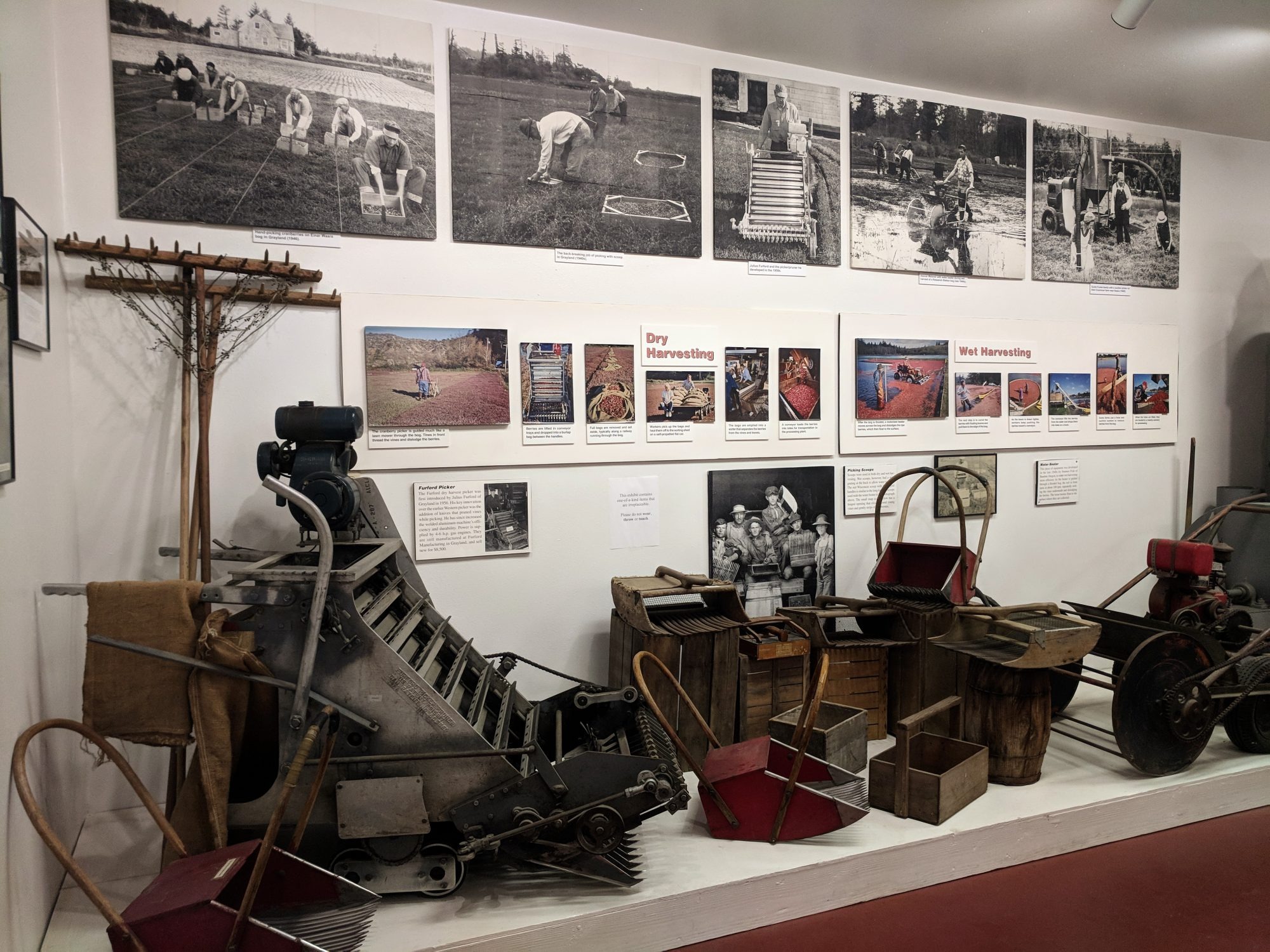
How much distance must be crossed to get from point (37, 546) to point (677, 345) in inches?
102

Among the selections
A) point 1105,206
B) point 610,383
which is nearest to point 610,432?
point 610,383

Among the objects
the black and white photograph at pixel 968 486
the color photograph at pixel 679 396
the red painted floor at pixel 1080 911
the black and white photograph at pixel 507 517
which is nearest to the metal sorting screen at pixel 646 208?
the color photograph at pixel 679 396

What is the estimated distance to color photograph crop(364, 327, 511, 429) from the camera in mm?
3289

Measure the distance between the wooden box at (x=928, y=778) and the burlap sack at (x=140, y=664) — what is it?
7.52 ft

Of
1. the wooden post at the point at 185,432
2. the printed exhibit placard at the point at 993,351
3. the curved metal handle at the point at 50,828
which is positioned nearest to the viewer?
the curved metal handle at the point at 50,828

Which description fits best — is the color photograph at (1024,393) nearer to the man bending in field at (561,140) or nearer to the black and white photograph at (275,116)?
the man bending in field at (561,140)

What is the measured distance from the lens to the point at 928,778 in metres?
2.77

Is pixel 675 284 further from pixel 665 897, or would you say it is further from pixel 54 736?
pixel 54 736

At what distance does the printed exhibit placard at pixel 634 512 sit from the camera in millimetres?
3699

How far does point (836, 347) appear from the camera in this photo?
4.09 metres

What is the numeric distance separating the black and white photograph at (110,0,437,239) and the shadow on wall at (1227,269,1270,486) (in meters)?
5.21

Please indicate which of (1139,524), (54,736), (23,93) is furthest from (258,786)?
(1139,524)

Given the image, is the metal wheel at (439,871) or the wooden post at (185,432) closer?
the metal wheel at (439,871)

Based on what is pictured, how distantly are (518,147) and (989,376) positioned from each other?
113 inches
